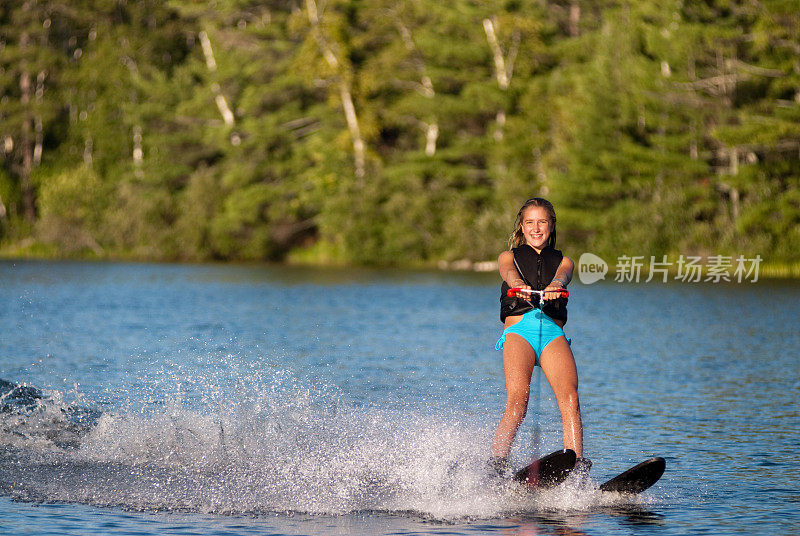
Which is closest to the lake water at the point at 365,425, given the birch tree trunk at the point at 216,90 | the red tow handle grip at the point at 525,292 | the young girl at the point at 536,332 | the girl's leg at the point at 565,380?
the girl's leg at the point at 565,380

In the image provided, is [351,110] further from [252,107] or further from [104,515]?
[104,515]

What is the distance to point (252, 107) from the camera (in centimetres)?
6000

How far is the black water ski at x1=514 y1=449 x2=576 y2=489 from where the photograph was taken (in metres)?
7.95

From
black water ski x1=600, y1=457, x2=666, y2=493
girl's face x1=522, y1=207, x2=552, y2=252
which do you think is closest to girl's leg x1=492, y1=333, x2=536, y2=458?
girl's face x1=522, y1=207, x2=552, y2=252

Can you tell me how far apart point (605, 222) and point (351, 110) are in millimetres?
15921

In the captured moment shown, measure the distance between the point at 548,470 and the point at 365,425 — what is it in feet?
10.3

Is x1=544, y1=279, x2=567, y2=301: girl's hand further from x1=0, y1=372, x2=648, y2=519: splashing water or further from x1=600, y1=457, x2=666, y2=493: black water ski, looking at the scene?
x1=0, y1=372, x2=648, y2=519: splashing water

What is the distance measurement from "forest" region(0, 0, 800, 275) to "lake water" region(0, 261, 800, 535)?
18023 mm

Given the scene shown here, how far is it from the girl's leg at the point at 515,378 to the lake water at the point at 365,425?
19.1 inches

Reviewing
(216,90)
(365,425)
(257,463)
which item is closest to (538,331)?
(257,463)

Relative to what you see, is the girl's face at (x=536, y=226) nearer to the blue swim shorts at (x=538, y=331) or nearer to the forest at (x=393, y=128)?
the blue swim shorts at (x=538, y=331)

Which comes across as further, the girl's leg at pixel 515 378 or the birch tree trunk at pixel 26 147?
the birch tree trunk at pixel 26 147

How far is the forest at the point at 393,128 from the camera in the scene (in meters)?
42.4

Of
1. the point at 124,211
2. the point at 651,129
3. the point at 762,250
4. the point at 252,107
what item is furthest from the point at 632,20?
the point at 124,211
